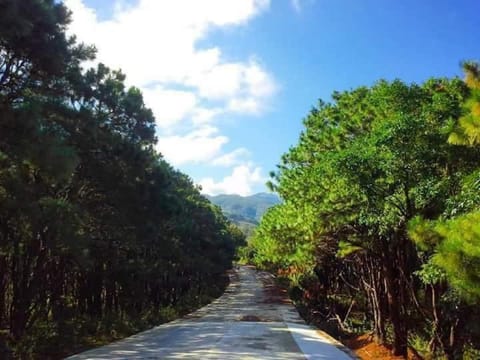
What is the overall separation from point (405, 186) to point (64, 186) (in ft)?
36.5

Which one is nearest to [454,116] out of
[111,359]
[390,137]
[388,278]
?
[390,137]

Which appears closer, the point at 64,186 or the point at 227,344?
the point at 227,344

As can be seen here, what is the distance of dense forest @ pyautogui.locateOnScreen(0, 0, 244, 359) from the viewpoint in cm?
933

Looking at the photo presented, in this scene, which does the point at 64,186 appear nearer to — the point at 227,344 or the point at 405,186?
the point at 227,344

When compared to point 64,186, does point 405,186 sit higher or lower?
lower

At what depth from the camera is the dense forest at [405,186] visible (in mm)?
6336

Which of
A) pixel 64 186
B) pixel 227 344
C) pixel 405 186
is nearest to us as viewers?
pixel 405 186

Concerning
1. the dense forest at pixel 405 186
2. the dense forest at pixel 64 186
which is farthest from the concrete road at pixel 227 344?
the dense forest at pixel 405 186

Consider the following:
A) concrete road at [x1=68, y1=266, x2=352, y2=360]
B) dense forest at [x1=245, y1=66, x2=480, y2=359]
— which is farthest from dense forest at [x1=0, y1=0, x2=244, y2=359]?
dense forest at [x1=245, y1=66, x2=480, y2=359]

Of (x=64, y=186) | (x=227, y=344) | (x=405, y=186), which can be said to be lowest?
(x=227, y=344)

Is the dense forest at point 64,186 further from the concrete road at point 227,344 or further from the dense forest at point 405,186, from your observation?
the dense forest at point 405,186

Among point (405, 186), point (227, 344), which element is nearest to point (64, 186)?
point (227, 344)

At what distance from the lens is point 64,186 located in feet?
55.1

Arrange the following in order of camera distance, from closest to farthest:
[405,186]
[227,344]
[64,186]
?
[405,186]
[227,344]
[64,186]
